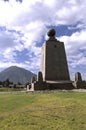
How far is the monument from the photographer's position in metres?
45.8

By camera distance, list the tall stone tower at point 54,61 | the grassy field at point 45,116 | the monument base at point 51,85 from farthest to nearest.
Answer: the tall stone tower at point 54,61
the monument base at point 51,85
the grassy field at point 45,116

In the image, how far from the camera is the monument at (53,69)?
45.8 metres

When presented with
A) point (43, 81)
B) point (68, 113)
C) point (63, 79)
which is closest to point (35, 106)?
point (68, 113)

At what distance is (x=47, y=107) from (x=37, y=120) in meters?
4.07

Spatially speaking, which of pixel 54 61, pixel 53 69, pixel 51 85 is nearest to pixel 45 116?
pixel 51 85

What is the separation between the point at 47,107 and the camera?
23.5m

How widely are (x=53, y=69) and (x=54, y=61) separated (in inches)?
60.6

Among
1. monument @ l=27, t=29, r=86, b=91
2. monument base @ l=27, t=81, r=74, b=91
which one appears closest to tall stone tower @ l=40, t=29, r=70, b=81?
monument @ l=27, t=29, r=86, b=91

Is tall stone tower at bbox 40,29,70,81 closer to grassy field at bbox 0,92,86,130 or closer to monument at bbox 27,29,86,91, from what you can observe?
monument at bbox 27,29,86,91

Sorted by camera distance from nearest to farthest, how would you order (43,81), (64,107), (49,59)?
(64,107) → (43,81) → (49,59)

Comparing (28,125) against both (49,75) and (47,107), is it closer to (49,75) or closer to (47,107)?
(47,107)

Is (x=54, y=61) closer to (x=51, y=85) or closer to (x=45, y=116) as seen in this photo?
(x=51, y=85)

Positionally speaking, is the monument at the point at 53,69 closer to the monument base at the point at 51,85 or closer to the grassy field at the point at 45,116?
the monument base at the point at 51,85

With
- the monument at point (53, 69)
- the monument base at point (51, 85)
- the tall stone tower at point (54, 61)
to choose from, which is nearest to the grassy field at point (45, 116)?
the monument base at point (51, 85)
